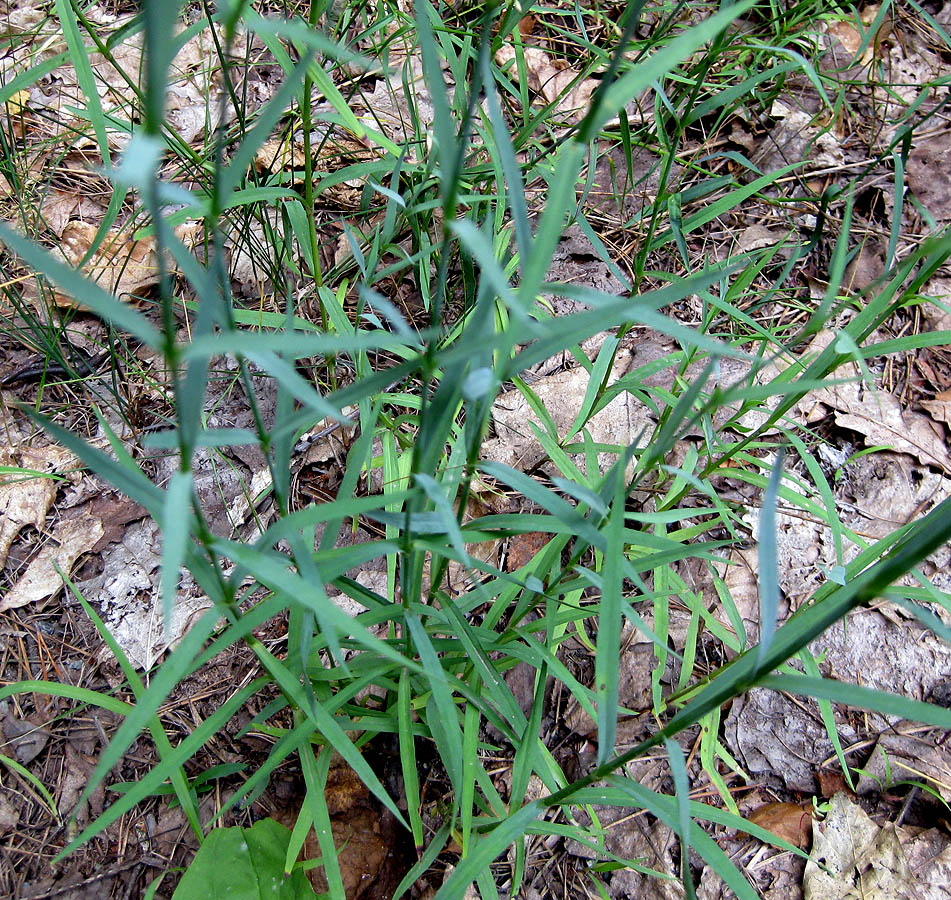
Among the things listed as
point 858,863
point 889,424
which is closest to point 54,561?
point 858,863

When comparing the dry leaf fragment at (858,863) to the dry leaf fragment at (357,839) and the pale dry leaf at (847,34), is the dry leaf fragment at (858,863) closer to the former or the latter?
the dry leaf fragment at (357,839)

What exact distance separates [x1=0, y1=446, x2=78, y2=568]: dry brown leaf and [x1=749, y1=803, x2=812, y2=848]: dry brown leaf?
1590mm

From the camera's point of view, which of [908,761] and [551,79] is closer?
[908,761]

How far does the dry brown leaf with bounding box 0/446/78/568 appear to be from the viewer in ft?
4.83

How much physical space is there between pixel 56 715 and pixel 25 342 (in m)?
0.88

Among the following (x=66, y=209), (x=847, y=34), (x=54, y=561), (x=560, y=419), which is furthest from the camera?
(x=847, y=34)

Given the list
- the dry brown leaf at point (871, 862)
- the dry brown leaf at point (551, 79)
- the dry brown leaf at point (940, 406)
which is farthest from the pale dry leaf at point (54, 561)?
the dry brown leaf at point (940, 406)

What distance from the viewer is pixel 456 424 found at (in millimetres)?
1467

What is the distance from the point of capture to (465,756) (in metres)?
1.02

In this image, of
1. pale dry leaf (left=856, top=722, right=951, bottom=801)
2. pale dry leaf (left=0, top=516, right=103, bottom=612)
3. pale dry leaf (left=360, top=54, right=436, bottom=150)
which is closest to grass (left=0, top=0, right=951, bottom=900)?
pale dry leaf (left=360, top=54, right=436, bottom=150)

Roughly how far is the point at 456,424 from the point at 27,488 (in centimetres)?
95

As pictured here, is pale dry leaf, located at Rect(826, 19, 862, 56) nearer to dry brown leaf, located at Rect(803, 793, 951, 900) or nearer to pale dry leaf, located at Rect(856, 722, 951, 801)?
pale dry leaf, located at Rect(856, 722, 951, 801)

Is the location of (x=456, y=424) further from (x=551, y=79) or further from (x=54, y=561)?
(x=551, y=79)

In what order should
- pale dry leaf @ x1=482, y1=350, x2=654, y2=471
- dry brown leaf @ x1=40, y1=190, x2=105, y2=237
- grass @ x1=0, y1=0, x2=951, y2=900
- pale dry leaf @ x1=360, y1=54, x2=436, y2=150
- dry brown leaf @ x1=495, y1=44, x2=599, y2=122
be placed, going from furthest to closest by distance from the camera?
dry brown leaf @ x1=495, y1=44, x2=599, y2=122 < pale dry leaf @ x1=360, y1=54, x2=436, y2=150 < dry brown leaf @ x1=40, y1=190, x2=105, y2=237 < pale dry leaf @ x1=482, y1=350, x2=654, y2=471 < grass @ x1=0, y1=0, x2=951, y2=900
